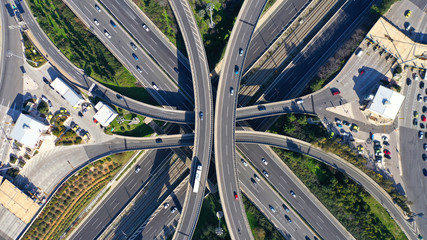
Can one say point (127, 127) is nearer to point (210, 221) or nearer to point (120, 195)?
point (120, 195)

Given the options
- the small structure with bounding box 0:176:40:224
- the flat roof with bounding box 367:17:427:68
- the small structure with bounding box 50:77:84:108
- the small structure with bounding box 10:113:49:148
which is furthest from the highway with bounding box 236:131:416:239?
the small structure with bounding box 0:176:40:224

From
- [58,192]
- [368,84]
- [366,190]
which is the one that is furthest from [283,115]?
[58,192]

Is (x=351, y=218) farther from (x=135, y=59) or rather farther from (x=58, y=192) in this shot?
(x=58, y=192)

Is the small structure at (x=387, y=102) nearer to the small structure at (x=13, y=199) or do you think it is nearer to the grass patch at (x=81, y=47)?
the grass patch at (x=81, y=47)

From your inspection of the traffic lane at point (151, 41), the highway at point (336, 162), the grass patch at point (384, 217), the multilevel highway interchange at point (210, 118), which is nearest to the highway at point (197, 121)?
the multilevel highway interchange at point (210, 118)

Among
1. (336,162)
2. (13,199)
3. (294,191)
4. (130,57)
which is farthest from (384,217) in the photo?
(13,199)
